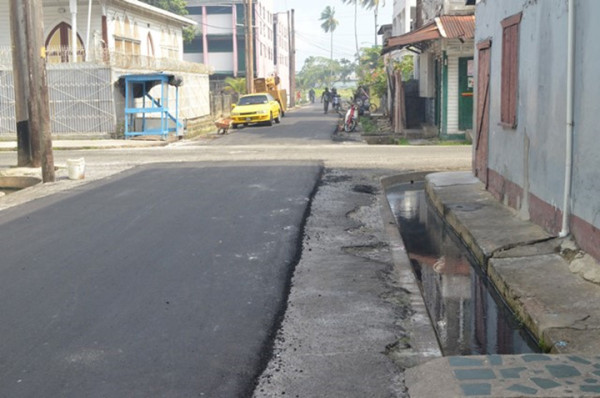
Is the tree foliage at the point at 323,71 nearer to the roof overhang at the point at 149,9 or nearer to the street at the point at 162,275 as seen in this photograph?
the roof overhang at the point at 149,9

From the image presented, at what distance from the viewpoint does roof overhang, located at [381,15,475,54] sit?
77.2ft

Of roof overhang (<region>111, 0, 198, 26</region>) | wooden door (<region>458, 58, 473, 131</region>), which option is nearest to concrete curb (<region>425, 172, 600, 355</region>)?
wooden door (<region>458, 58, 473, 131</region>)

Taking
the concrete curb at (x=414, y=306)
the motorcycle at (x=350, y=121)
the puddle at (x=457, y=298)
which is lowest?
the puddle at (x=457, y=298)

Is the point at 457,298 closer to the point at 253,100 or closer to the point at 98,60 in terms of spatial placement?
Answer: the point at 98,60

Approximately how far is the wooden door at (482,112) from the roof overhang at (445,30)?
8958mm

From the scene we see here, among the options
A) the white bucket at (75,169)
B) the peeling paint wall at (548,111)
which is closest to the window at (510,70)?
the peeling paint wall at (548,111)

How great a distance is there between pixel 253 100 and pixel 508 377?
3452 centimetres

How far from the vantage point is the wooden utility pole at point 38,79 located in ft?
53.0

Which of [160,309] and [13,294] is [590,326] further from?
[13,294]

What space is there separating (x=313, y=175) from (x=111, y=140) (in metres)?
14.8

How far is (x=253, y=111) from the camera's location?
37.3 m

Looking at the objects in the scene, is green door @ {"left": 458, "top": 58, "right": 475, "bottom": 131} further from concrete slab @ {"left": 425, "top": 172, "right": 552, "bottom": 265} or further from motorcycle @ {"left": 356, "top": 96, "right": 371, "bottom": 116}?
motorcycle @ {"left": 356, "top": 96, "right": 371, "bottom": 116}

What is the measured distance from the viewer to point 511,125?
11523 millimetres

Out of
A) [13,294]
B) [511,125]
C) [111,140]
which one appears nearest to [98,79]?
[111,140]
